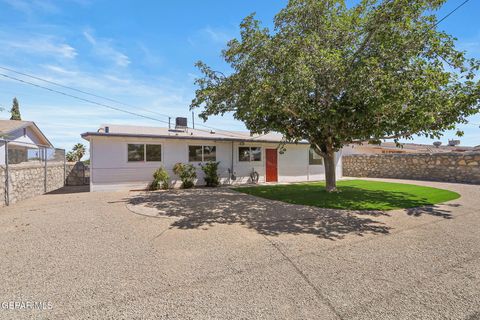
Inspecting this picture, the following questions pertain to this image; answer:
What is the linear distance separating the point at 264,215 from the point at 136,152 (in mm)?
8257

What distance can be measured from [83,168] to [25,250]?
12591 mm

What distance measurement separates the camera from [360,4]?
8.38 m

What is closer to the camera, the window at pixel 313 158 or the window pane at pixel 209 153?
the window pane at pixel 209 153

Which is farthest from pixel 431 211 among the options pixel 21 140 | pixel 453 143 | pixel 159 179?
pixel 453 143

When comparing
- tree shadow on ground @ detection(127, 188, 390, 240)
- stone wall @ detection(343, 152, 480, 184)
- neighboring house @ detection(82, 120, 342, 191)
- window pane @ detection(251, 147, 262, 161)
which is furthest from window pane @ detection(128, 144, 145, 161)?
stone wall @ detection(343, 152, 480, 184)

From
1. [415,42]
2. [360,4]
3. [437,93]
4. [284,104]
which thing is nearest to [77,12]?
[284,104]

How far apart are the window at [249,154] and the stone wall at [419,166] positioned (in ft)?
33.5

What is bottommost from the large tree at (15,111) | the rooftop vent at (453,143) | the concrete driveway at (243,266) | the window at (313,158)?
the concrete driveway at (243,266)

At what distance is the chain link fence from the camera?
25.8 ft

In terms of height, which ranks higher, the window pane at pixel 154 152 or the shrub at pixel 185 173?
the window pane at pixel 154 152

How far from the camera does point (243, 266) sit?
3635 mm

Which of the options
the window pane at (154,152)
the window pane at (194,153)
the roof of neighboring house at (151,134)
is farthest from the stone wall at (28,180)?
the window pane at (194,153)

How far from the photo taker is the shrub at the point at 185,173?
1253 cm

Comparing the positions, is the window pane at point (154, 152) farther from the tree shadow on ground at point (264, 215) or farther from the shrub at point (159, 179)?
the tree shadow on ground at point (264, 215)
